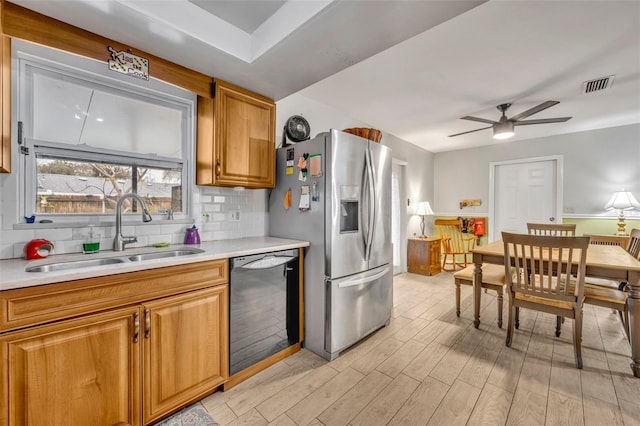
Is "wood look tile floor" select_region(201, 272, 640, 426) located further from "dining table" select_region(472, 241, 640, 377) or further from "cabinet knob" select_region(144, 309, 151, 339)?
"cabinet knob" select_region(144, 309, 151, 339)

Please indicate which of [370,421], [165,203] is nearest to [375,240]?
[370,421]

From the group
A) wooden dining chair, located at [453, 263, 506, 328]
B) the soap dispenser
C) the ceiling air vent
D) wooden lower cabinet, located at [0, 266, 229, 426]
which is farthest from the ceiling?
wooden dining chair, located at [453, 263, 506, 328]

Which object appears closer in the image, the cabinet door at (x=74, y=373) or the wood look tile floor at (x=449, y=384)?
the cabinet door at (x=74, y=373)

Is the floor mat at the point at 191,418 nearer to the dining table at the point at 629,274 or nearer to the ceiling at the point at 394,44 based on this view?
the ceiling at the point at 394,44

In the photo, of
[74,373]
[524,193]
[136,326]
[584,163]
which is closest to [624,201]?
[584,163]

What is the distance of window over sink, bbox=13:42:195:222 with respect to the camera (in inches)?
61.9

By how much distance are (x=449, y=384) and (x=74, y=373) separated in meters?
2.10

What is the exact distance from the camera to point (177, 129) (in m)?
2.20

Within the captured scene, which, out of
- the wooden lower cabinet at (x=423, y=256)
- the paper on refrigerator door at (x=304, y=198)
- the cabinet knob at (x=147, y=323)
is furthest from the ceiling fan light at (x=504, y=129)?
the cabinet knob at (x=147, y=323)

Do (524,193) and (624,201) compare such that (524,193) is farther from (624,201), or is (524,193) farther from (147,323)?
(147,323)

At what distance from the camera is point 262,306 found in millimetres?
1934

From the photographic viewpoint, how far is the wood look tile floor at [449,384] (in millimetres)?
1520

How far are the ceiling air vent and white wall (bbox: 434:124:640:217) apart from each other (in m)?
2.03

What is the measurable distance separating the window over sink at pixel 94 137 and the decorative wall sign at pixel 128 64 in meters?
0.21
